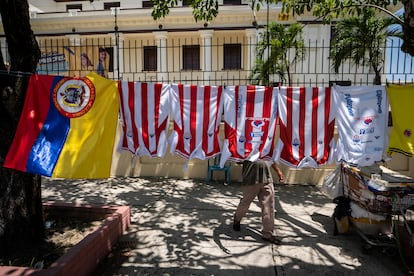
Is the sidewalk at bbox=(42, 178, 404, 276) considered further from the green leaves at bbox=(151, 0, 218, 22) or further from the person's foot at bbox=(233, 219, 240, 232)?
the green leaves at bbox=(151, 0, 218, 22)

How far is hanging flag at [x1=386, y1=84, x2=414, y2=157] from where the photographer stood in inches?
144

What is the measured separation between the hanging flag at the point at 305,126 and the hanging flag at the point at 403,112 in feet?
2.35

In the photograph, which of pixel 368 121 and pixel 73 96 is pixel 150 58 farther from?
pixel 368 121

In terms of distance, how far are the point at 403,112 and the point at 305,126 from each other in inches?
45.2

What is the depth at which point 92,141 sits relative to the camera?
3463 millimetres

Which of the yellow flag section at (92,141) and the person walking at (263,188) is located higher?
the yellow flag section at (92,141)

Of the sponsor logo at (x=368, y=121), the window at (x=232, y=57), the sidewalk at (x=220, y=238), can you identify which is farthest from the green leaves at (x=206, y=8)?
the window at (x=232, y=57)

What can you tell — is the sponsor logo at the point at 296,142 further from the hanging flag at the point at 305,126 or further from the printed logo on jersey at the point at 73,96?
the printed logo on jersey at the point at 73,96

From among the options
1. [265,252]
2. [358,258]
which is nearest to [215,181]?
[265,252]

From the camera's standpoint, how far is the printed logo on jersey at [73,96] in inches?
138

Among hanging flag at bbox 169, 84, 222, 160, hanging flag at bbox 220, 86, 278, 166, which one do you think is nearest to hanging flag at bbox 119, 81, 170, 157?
hanging flag at bbox 169, 84, 222, 160

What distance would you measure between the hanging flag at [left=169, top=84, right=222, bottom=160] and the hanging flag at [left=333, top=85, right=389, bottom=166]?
4.92ft

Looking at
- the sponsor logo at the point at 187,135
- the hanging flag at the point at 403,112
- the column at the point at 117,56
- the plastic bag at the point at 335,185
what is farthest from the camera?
the column at the point at 117,56

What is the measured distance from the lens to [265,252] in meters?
3.89
